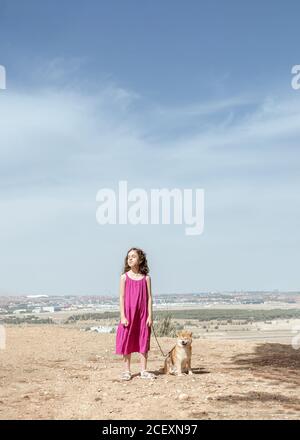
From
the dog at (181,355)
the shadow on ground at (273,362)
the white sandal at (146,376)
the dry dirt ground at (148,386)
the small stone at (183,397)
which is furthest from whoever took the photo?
the shadow on ground at (273,362)

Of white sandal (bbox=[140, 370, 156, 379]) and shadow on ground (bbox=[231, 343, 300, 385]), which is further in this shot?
shadow on ground (bbox=[231, 343, 300, 385])

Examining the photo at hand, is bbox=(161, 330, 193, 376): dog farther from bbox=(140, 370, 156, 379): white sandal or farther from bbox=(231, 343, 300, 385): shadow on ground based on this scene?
bbox=(231, 343, 300, 385): shadow on ground

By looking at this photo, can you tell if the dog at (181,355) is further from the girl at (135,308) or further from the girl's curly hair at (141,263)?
the girl's curly hair at (141,263)

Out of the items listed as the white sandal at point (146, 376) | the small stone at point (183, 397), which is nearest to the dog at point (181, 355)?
the white sandal at point (146, 376)

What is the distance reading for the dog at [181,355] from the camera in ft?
31.8

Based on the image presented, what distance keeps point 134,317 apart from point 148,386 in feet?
4.09

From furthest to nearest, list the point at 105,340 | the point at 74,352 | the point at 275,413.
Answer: the point at 105,340, the point at 74,352, the point at 275,413

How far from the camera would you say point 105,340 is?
57.9ft

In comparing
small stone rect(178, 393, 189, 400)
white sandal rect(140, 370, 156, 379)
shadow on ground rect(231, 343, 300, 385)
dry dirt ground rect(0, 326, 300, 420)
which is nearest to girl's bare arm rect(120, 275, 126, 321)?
white sandal rect(140, 370, 156, 379)

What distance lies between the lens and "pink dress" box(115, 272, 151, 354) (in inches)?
377
